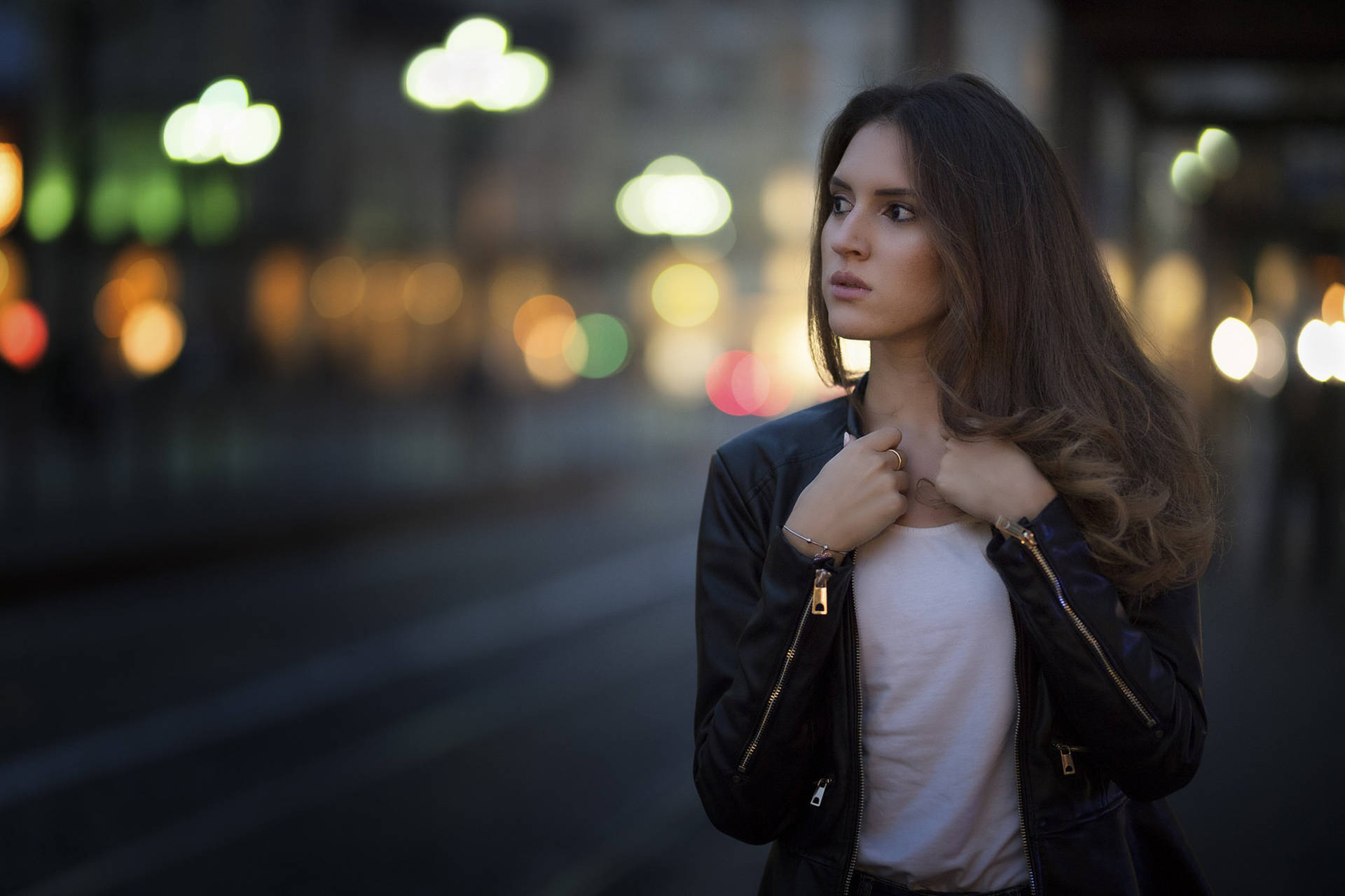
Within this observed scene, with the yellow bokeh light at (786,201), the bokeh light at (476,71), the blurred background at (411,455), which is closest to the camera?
the blurred background at (411,455)

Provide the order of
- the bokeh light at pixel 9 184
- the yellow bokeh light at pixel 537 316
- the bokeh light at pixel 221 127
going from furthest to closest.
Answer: the yellow bokeh light at pixel 537 316
the bokeh light at pixel 221 127
the bokeh light at pixel 9 184

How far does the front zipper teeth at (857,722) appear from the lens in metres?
A: 1.92

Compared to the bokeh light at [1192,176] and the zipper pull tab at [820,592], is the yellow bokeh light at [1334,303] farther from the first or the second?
the zipper pull tab at [820,592]

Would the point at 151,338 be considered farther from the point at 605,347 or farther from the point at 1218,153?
the point at 605,347

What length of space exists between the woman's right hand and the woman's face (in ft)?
0.68

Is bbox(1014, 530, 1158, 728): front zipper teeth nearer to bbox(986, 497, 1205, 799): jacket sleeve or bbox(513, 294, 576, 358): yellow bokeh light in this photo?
bbox(986, 497, 1205, 799): jacket sleeve

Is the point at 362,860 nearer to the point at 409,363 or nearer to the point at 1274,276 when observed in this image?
the point at 1274,276

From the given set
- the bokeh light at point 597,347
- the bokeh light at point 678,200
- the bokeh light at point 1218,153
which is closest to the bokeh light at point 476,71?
the bokeh light at point 1218,153

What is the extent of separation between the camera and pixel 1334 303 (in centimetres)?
846

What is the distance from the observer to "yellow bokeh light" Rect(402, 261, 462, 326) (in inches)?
1458

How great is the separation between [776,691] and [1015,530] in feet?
1.32

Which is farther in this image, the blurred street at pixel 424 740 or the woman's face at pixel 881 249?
the blurred street at pixel 424 740

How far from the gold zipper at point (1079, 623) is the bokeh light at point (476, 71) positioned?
60.5ft

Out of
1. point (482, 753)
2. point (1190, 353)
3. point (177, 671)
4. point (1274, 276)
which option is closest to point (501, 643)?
point (177, 671)
